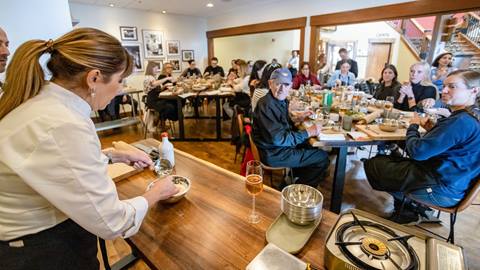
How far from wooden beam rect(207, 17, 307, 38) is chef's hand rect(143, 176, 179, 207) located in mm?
5534

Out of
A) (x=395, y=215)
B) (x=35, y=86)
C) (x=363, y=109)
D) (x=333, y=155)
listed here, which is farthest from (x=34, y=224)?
(x=333, y=155)

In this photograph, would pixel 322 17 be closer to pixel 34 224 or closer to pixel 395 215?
pixel 395 215

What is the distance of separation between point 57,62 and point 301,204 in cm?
92

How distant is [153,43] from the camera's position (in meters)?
6.94

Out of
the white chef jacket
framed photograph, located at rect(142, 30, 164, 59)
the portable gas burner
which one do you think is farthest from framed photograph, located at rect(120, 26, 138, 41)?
the portable gas burner

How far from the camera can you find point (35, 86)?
2.26ft

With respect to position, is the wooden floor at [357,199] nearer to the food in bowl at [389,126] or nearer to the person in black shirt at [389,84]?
the food in bowl at [389,126]

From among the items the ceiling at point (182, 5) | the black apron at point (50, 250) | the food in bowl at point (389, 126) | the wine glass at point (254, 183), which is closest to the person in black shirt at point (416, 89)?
the food in bowl at point (389, 126)

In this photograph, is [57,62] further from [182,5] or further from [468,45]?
Answer: [468,45]

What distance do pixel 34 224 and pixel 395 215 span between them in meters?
2.54

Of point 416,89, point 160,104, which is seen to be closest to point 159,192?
point 416,89

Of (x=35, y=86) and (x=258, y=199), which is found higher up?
(x=35, y=86)

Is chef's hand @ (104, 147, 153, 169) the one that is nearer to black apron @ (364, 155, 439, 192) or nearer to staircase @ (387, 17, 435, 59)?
black apron @ (364, 155, 439, 192)

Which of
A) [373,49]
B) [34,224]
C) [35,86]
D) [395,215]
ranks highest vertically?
[373,49]
